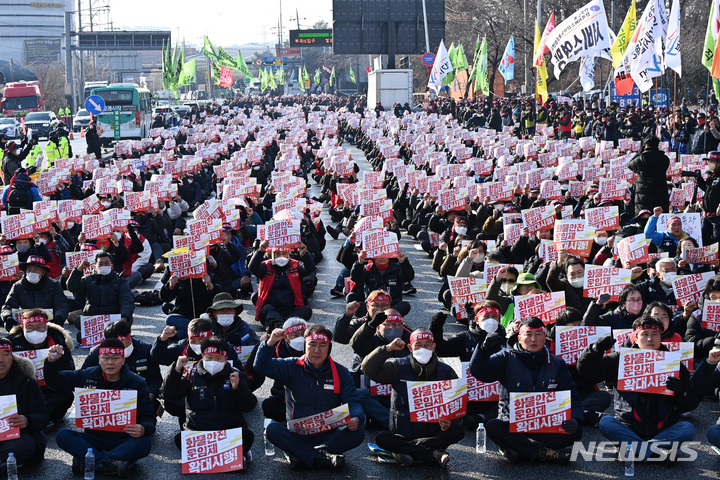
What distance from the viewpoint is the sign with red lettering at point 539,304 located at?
32.9ft

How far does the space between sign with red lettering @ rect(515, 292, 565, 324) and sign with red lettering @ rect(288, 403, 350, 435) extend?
2.47 m

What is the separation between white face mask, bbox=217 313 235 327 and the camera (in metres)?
9.88

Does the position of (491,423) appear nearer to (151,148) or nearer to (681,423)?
(681,423)

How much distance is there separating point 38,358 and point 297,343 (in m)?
2.21

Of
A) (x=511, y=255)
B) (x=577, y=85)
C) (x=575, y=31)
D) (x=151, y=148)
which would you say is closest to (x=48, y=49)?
(x=577, y=85)

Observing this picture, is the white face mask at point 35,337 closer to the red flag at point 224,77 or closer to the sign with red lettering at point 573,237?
the sign with red lettering at point 573,237

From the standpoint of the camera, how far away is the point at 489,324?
9.43 meters

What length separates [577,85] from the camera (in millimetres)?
77062

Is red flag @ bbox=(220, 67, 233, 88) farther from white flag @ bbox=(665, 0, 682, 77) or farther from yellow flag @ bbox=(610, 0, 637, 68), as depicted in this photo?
white flag @ bbox=(665, 0, 682, 77)

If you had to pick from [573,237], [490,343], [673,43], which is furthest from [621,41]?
[490,343]

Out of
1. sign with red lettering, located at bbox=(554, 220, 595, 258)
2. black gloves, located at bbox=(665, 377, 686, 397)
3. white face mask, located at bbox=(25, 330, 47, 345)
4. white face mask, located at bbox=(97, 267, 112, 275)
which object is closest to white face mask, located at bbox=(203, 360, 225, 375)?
white face mask, located at bbox=(25, 330, 47, 345)

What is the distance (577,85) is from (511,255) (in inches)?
2555

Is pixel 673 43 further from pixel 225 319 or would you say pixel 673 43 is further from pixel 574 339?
pixel 225 319

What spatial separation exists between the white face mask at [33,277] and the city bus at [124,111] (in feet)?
137
